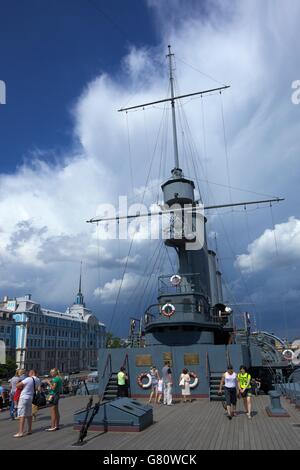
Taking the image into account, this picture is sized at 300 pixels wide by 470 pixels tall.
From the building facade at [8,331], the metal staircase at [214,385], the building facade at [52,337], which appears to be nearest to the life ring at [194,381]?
the metal staircase at [214,385]

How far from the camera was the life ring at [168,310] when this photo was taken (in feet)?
54.3

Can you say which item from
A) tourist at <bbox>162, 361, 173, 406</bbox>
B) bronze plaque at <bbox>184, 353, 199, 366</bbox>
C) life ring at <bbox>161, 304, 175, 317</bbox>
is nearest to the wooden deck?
tourist at <bbox>162, 361, 173, 406</bbox>

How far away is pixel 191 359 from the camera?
15.5 metres

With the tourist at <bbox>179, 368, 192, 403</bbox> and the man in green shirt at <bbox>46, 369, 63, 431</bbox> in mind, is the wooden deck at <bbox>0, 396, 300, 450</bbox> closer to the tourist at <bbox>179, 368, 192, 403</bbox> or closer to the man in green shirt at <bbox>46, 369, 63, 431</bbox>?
the man in green shirt at <bbox>46, 369, 63, 431</bbox>

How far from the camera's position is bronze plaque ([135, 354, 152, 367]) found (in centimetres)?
1609

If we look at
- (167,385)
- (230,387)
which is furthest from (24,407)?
(167,385)

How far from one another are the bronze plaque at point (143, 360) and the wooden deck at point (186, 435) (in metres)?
5.45

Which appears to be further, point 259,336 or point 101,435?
point 259,336

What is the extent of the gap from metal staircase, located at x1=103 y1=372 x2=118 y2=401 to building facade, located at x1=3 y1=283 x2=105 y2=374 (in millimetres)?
58275

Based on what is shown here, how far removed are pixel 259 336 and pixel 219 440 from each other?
20.1 meters

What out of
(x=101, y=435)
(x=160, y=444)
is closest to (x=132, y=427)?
(x=101, y=435)

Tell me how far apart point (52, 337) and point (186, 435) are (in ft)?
251

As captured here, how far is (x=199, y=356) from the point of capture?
15.5 metres
